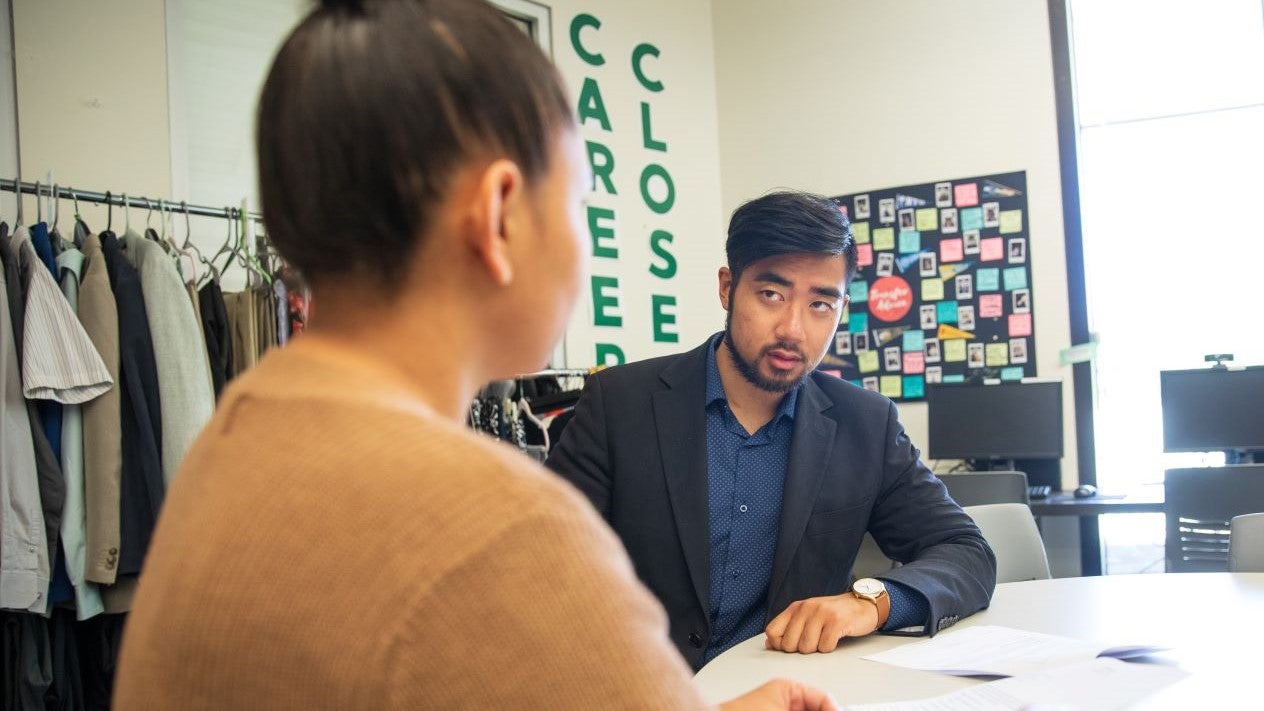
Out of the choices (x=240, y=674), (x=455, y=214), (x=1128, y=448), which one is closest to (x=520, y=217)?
(x=455, y=214)

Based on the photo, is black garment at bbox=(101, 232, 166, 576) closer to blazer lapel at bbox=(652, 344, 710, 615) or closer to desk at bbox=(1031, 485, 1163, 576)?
blazer lapel at bbox=(652, 344, 710, 615)

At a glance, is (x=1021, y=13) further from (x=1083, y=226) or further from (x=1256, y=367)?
(x=1256, y=367)

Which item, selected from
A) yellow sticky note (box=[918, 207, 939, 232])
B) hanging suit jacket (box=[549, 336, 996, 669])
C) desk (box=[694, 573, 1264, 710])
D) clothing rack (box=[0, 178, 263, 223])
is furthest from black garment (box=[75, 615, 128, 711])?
yellow sticky note (box=[918, 207, 939, 232])

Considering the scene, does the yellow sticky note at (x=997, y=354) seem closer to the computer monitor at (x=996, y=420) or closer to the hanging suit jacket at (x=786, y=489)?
the computer monitor at (x=996, y=420)

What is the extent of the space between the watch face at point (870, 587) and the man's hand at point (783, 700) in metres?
0.60

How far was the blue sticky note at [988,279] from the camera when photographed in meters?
4.91

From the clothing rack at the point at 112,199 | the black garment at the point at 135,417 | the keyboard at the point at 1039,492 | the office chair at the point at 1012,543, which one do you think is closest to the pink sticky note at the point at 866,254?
the keyboard at the point at 1039,492

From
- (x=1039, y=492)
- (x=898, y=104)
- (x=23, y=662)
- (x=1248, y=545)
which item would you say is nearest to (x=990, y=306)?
(x=1039, y=492)

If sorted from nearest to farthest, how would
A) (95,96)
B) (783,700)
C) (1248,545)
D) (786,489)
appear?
(783,700)
(786,489)
(1248,545)
(95,96)

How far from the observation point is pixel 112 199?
9.59 feet

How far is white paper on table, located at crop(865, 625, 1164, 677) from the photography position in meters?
1.29

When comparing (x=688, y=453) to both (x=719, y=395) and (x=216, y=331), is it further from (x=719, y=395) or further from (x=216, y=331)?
(x=216, y=331)

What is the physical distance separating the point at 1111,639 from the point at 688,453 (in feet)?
2.59

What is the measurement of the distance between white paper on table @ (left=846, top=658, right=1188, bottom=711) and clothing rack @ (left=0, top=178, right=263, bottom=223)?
2368 millimetres
